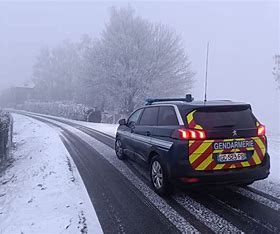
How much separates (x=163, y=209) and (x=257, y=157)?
1.98 m

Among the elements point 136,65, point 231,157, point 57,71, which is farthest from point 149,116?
point 57,71

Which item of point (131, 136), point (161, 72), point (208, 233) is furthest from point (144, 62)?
point (208, 233)

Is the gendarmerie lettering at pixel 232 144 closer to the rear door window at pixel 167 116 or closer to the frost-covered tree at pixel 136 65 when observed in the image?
the rear door window at pixel 167 116

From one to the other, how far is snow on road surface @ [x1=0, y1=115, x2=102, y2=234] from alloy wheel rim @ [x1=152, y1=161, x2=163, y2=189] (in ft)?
4.52

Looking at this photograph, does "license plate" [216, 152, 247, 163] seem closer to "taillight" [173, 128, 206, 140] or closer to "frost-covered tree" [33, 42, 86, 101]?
"taillight" [173, 128, 206, 140]

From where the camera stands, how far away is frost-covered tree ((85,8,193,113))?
28.4m

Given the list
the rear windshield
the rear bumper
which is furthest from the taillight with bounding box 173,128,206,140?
the rear bumper

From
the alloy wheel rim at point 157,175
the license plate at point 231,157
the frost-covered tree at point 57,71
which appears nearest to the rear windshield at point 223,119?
the license plate at point 231,157

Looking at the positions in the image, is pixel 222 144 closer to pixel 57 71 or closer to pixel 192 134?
pixel 192 134

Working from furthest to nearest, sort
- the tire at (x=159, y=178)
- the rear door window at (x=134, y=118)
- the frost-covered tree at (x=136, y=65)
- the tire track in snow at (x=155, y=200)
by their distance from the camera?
the frost-covered tree at (x=136, y=65), the rear door window at (x=134, y=118), the tire at (x=159, y=178), the tire track in snow at (x=155, y=200)

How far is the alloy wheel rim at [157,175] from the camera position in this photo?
562cm

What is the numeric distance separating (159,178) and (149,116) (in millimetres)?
1696

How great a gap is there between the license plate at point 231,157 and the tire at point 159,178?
102 centimetres

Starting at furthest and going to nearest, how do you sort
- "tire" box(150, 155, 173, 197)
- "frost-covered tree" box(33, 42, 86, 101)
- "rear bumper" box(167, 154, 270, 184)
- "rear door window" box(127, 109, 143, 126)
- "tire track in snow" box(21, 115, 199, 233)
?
"frost-covered tree" box(33, 42, 86, 101) → "rear door window" box(127, 109, 143, 126) → "tire" box(150, 155, 173, 197) → "rear bumper" box(167, 154, 270, 184) → "tire track in snow" box(21, 115, 199, 233)
